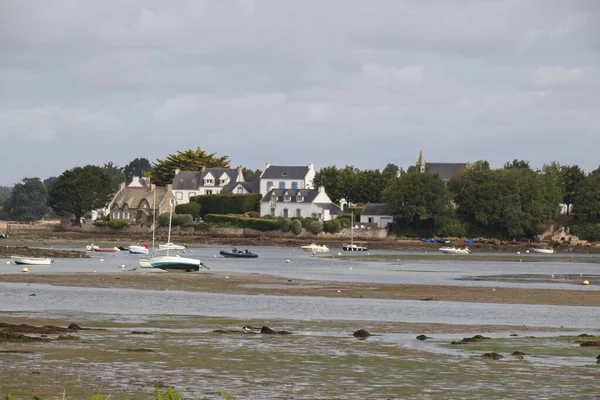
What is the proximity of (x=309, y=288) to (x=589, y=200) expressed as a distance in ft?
319

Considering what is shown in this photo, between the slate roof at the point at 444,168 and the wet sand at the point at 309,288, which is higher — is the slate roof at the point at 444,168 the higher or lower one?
the higher one

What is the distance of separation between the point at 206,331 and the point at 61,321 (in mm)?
4879

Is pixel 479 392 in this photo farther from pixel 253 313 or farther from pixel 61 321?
pixel 253 313

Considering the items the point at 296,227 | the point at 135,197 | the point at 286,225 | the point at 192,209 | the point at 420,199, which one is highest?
the point at 420,199

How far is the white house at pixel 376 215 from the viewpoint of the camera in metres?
149

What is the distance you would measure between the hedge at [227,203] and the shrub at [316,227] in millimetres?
14223

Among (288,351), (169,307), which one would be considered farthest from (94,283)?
(288,351)

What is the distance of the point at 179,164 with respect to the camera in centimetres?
18388

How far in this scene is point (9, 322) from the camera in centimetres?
3428

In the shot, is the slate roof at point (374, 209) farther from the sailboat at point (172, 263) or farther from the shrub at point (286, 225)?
the sailboat at point (172, 263)

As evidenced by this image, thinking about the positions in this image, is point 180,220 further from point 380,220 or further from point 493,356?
point 493,356

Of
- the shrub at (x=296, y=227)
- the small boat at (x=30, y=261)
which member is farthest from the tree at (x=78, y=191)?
the small boat at (x=30, y=261)

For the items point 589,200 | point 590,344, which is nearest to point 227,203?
point 589,200

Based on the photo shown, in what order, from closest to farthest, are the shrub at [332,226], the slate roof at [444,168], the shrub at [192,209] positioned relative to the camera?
the shrub at [332,226] → the shrub at [192,209] → the slate roof at [444,168]
